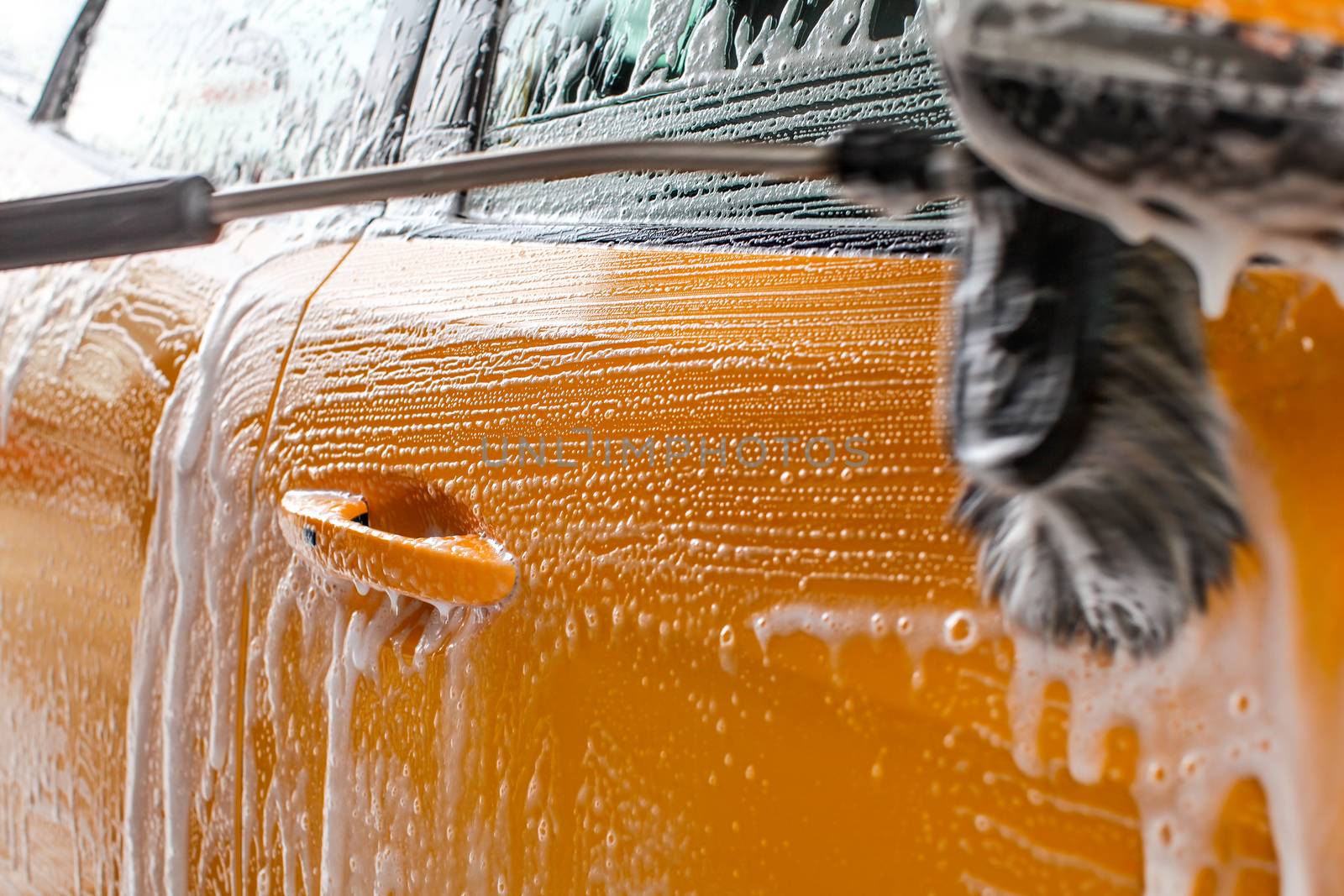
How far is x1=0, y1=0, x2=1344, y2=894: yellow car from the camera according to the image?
1.88 ft

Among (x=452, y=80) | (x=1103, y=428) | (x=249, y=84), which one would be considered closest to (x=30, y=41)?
(x=249, y=84)

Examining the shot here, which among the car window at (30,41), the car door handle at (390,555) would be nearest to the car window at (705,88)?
the car door handle at (390,555)

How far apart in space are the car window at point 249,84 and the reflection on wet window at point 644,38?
175 mm

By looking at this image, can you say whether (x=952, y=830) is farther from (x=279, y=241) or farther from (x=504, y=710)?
(x=279, y=241)

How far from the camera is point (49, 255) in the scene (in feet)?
3.59

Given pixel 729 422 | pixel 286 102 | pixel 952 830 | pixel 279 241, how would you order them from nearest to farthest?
pixel 952 830 → pixel 729 422 → pixel 279 241 → pixel 286 102

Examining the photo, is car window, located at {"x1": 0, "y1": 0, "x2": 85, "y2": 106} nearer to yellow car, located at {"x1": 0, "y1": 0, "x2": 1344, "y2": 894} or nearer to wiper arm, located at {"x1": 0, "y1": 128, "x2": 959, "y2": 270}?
yellow car, located at {"x1": 0, "y1": 0, "x2": 1344, "y2": 894}

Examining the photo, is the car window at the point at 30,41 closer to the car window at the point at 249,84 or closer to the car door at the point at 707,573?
the car window at the point at 249,84

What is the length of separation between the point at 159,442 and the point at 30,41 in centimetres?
110

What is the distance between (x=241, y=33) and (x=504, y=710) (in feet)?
3.31

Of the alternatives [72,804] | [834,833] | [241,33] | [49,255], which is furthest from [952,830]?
[241,33]

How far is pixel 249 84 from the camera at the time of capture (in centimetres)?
147

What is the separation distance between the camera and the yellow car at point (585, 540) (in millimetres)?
573

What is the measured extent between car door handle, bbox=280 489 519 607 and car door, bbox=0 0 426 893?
0.14 m
